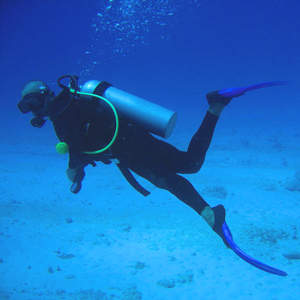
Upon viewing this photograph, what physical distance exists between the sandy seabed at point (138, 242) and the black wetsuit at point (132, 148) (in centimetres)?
195

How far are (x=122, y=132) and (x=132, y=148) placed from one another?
0.27 m

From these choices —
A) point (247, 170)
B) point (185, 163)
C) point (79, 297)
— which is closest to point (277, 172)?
point (247, 170)

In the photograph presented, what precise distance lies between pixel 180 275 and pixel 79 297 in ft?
6.02

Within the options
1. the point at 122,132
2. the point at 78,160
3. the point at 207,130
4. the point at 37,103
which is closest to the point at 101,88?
the point at 122,132

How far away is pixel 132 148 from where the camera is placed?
309 cm

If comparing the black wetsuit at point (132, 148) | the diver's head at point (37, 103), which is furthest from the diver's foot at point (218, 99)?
the diver's head at point (37, 103)

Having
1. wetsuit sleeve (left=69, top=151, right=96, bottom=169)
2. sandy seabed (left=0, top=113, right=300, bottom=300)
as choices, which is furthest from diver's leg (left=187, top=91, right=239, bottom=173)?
sandy seabed (left=0, top=113, right=300, bottom=300)

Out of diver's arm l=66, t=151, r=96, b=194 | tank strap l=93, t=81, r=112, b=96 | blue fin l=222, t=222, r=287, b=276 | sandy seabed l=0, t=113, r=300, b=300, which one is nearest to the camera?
blue fin l=222, t=222, r=287, b=276

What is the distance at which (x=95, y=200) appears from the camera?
720 cm

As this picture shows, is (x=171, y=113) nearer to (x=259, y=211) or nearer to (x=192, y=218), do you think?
(x=192, y=218)

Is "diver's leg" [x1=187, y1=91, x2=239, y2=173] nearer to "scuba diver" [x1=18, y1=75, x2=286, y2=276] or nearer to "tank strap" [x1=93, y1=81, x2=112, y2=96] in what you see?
"scuba diver" [x1=18, y1=75, x2=286, y2=276]

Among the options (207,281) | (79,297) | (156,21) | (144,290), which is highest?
(156,21)

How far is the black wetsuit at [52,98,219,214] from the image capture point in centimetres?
281

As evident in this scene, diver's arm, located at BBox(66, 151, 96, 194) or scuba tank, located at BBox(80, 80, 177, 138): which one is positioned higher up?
scuba tank, located at BBox(80, 80, 177, 138)
